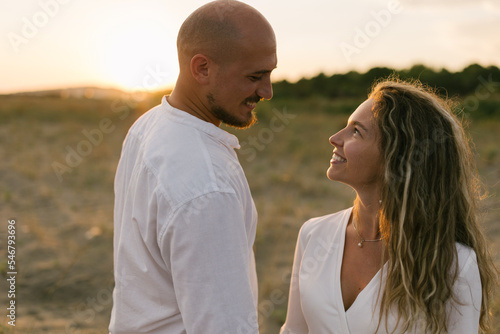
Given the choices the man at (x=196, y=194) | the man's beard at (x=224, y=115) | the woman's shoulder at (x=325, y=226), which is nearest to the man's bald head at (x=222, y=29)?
the man at (x=196, y=194)

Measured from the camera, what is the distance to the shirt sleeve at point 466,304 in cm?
210

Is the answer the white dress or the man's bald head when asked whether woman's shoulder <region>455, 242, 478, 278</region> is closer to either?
the white dress

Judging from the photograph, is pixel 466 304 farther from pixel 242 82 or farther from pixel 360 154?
pixel 242 82

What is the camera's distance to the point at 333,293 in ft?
7.62

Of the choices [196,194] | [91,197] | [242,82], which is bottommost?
[91,197]

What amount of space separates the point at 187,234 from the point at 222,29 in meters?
0.77

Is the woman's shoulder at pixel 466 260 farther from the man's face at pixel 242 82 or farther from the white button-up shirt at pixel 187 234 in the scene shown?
the man's face at pixel 242 82

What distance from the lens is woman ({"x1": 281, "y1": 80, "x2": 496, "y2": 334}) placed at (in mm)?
2131

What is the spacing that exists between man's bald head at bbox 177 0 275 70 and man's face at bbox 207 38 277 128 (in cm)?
3

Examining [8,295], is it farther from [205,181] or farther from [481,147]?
[481,147]

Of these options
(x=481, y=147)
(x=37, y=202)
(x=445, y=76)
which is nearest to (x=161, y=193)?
(x=37, y=202)

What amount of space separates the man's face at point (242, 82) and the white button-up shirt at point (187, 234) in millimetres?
145

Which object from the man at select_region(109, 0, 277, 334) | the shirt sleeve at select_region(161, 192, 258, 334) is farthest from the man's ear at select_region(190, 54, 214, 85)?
the shirt sleeve at select_region(161, 192, 258, 334)

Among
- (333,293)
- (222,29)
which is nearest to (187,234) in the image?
(222,29)
